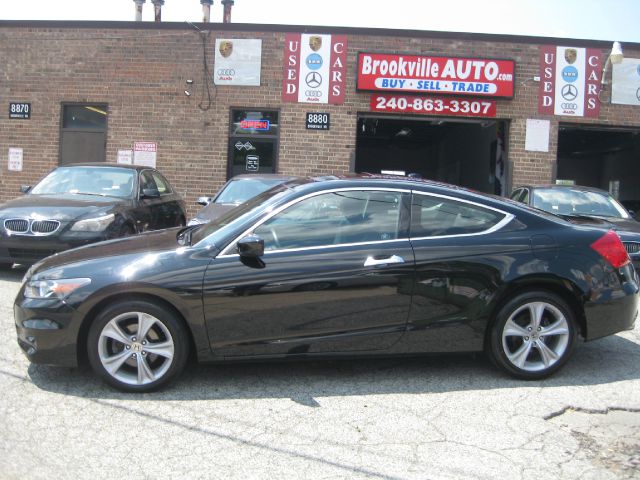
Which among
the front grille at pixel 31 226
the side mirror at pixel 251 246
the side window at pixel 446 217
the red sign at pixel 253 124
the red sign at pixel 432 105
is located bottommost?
the front grille at pixel 31 226

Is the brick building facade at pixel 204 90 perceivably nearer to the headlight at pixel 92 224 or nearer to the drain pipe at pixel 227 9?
the drain pipe at pixel 227 9

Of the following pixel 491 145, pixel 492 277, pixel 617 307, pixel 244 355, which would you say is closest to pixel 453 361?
pixel 492 277

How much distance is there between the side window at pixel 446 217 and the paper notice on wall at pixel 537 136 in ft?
32.5

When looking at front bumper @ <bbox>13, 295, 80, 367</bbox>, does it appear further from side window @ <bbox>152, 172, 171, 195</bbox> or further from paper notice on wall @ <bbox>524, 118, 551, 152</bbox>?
paper notice on wall @ <bbox>524, 118, 551, 152</bbox>

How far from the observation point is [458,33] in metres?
13.3

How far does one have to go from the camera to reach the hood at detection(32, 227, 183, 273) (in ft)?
13.8

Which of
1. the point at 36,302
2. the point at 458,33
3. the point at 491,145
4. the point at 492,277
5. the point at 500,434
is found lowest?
the point at 500,434

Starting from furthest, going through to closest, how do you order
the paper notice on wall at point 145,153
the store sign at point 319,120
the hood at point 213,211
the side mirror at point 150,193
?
the paper notice on wall at point 145,153 → the store sign at point 319,120 → the side mirror at point 150,193 → the hood at point 213,211

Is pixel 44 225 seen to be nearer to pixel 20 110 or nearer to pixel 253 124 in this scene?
pixel 253 124

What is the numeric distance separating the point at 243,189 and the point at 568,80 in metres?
8.68

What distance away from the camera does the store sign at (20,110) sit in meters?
14.2

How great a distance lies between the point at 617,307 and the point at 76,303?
3934 millimetres

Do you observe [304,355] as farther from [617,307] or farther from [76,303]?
[617,307]

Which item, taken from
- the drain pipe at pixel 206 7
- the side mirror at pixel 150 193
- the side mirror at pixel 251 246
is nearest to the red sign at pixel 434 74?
the drain pipe at pixel 206 7
